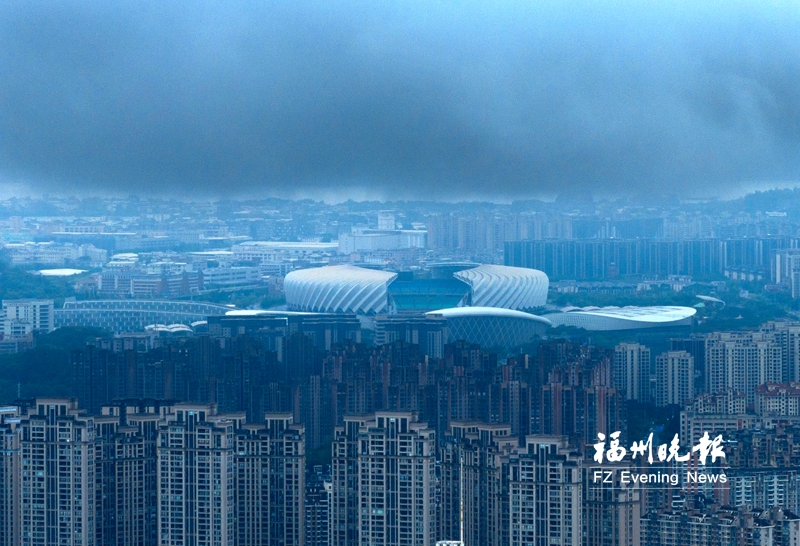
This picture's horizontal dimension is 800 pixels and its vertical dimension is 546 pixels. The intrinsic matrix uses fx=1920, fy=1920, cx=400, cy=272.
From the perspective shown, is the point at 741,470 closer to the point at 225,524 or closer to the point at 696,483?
the point at 696,483

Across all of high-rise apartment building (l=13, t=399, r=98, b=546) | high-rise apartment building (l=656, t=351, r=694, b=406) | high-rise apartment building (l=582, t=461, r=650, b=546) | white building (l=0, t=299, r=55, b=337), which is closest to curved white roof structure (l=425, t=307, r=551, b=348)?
high-rise apartment building (l=656, t=351, r=694, b=406)

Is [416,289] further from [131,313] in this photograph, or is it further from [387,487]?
[387,487]

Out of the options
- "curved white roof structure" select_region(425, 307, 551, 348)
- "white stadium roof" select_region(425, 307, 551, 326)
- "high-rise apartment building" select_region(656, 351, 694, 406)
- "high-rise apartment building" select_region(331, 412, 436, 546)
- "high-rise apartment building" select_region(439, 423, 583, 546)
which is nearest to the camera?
"high-rise apartment building" select_region(439, 423, 583, 546)

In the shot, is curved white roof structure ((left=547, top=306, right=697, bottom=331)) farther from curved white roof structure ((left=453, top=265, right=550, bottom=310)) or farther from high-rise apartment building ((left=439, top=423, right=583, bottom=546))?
high-rise apartment building ((left=439, top=423, right=583, bottom=546))

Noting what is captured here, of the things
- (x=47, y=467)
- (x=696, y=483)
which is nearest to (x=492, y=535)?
(x=696, y=483)

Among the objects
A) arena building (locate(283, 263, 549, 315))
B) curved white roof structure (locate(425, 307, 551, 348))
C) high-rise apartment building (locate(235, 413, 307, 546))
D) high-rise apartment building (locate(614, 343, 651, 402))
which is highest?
arena building (locate(283, 263, 549, 315))

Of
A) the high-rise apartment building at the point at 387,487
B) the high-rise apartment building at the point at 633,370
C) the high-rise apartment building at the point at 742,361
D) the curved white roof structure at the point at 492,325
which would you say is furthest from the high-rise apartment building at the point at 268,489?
the curved white roof structure at the point at 492,325
